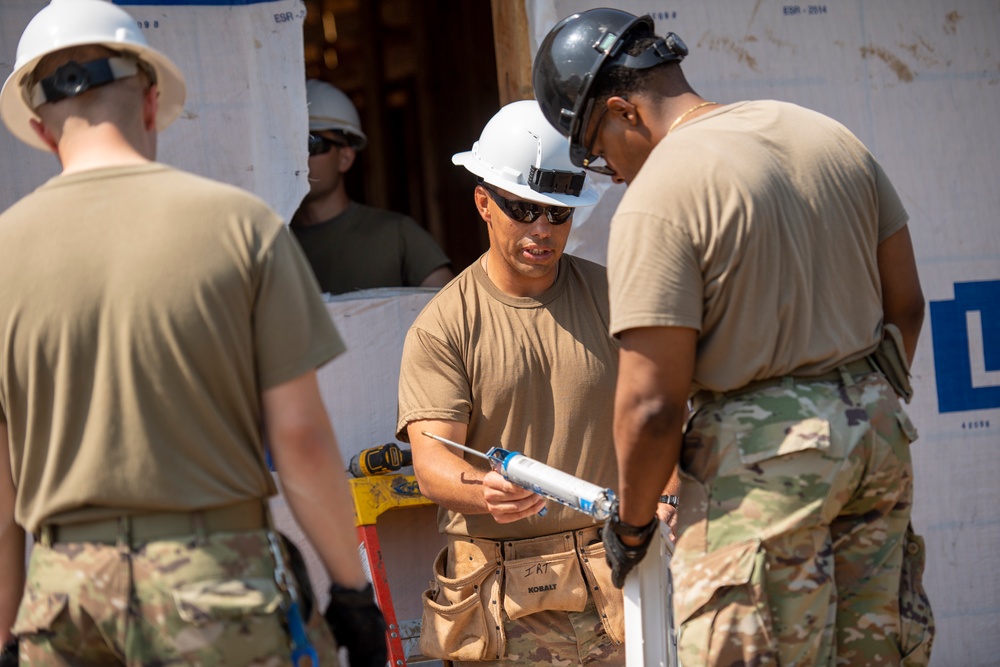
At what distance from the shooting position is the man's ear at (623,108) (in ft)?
8.09

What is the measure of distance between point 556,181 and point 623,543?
120cm

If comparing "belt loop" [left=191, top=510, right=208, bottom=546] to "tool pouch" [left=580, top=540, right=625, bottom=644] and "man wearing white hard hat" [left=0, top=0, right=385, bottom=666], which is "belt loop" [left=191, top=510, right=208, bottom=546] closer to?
"man wearing white hard hat" [left=0, top=0, right=385, bottom=666]

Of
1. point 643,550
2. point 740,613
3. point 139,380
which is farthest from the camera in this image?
point 643,550

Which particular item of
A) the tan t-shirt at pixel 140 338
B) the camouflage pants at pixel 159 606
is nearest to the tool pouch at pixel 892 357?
the tan t-shirt at pixel 140 338

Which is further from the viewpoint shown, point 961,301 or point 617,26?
point 961,301

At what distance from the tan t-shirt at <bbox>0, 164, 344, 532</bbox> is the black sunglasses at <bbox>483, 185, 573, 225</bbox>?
1.31 metres

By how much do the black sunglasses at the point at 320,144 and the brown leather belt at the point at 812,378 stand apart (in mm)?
2410

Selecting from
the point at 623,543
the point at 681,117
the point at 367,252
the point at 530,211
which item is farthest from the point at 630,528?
the point at 367,252

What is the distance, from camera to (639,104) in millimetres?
2467

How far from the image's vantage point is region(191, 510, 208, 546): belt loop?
1.92m

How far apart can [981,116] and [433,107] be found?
298cm

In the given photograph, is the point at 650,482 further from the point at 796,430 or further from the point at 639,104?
the point at 639,104

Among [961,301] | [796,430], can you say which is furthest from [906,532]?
[961,301]

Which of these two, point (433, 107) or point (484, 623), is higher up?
point (433, 107)
